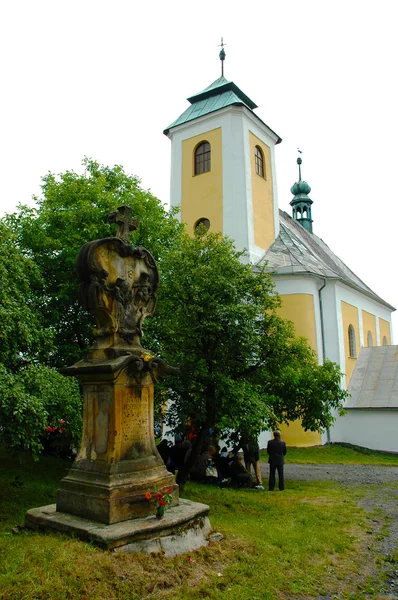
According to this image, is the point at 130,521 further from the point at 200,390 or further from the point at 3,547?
the point at 200,390

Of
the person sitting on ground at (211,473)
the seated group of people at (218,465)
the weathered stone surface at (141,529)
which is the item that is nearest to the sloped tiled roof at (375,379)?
the seated group of people at (218,465)

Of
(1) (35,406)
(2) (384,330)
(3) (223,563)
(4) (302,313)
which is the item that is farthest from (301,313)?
(3) (223,563)

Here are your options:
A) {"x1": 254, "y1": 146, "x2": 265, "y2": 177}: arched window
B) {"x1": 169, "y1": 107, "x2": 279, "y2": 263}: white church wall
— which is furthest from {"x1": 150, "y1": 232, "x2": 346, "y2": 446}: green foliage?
{"x1": 254, "y1": 146, "x2": 265, "y2": 177}: arched window

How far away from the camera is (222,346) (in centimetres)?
954

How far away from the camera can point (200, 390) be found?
942 cm

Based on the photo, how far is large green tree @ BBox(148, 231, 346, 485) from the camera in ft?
30.1

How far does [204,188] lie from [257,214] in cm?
293

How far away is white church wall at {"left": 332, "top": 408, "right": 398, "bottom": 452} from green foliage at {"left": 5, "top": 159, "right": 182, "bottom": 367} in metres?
13.1

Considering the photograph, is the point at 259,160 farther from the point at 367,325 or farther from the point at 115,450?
the point at 115,450

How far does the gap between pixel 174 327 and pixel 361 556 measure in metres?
5.06

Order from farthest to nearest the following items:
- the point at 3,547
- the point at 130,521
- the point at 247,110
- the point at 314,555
→ the point at 247,110 < the point at 314,555 < the point at 130,521 < the point at 3,547

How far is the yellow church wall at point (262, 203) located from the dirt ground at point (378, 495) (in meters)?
11.1

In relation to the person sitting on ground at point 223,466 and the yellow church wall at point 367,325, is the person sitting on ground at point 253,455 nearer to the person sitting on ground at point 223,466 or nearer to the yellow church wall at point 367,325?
the person sitting on ground at point 223,466

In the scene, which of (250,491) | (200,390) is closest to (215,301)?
(200,390)
